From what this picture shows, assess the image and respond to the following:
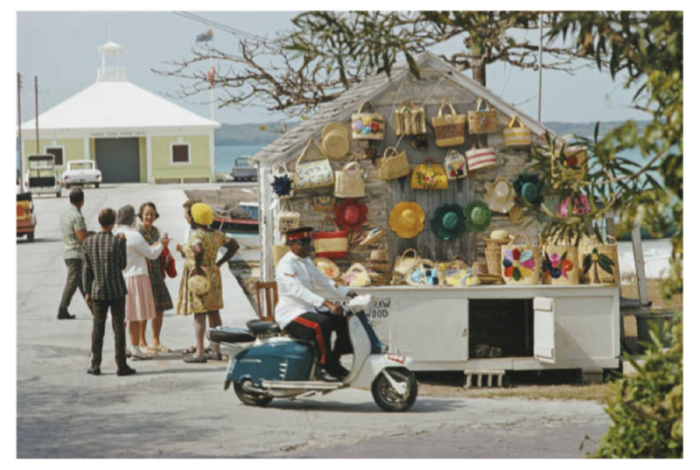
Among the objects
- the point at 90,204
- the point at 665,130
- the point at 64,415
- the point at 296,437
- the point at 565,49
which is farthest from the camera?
the point at 90,204

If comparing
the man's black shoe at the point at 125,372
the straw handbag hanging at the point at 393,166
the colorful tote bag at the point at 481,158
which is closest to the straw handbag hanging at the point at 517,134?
the colorful tote bag at the point at 481,158

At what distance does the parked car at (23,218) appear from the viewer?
25.9 meters

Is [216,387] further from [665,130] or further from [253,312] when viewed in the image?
[665,130]

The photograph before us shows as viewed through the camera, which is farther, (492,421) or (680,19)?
(492,421)

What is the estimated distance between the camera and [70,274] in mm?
14047

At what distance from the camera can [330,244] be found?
1220 centimetres

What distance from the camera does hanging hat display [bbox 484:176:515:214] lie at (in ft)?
40.9

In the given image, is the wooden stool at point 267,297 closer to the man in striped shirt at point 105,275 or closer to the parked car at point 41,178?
the man in striped shirt at point 105,275

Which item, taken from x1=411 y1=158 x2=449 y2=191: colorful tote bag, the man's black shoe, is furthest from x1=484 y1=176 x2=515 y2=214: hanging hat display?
the man's black shoe

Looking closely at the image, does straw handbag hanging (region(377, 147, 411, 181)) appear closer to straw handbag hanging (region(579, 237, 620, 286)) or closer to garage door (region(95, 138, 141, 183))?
straw handbag hanging (region(579, 237, 620, 286))

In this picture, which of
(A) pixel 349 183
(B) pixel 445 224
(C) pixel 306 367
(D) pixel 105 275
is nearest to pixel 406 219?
(B) pixel 445 224

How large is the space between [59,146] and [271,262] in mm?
39542

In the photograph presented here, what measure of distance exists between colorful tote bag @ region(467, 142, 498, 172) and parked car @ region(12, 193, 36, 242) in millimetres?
15442
